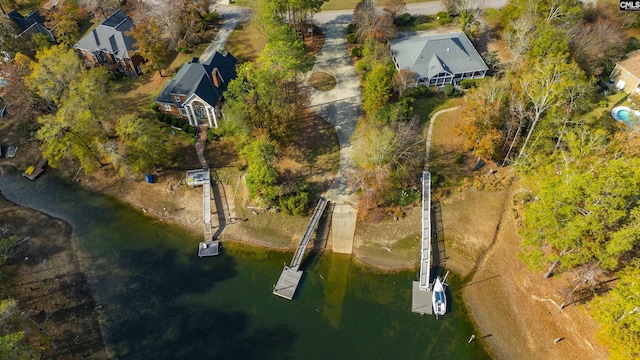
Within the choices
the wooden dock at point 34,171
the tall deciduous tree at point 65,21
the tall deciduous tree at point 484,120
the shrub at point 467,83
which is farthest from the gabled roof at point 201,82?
the shrub at point 467,83

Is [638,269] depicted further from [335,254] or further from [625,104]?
[625,104]

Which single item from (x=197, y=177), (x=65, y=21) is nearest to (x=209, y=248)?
(x=197, y=177)

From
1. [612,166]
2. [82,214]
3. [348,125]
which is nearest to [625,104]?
[612,166]

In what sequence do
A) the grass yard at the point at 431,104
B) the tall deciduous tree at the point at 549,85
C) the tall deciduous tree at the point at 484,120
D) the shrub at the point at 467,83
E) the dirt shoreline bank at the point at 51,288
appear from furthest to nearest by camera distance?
the shrub at the point at 467,83, the grass yard at the point at 431,104, the tall deciduous tree at the point at 484,120, the tall deciduous tree at the point at 549,85, the dirt shoreline bank at the point at 51,288

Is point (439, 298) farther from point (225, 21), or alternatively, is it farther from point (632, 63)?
point (225, 21)

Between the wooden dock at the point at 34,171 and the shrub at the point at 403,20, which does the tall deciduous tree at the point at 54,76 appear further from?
the shrub at the point at 403,20

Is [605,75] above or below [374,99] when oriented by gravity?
below

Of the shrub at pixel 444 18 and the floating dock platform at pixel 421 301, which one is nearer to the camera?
the floating dock platform at pixel 421 301
